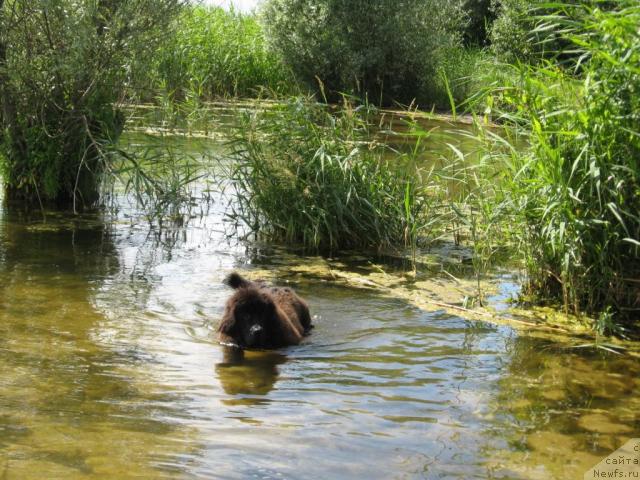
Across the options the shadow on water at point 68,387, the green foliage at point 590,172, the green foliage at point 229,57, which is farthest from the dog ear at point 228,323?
the green foliage at point 229,57

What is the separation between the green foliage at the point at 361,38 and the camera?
1063 inches

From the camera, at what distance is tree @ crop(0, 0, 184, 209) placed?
1093 cm

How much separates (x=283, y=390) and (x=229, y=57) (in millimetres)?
19357

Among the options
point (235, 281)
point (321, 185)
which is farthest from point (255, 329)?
point (321, 185)

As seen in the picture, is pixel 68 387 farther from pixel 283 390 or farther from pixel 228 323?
pixel 228 323

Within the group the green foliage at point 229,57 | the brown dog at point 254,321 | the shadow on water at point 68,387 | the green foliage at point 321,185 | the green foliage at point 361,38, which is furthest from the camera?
the green foliage at point 361,38

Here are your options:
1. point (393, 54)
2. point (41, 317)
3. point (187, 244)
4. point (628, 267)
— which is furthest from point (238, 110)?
point (393, 54)

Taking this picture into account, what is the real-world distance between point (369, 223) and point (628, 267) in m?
3.48

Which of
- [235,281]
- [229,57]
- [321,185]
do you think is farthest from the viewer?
[229,57]

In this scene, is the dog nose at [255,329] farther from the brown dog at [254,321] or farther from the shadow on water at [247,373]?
the shadow on water at [247,373]

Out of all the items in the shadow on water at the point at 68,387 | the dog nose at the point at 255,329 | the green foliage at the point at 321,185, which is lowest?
the shadow on water at the point at 68,387

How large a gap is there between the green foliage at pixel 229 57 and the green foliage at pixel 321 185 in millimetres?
7878

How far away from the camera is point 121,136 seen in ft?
40.4

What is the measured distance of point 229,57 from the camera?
24.0 m
